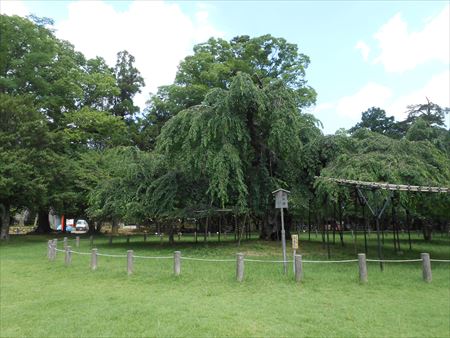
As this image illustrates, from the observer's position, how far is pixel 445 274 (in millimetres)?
10531

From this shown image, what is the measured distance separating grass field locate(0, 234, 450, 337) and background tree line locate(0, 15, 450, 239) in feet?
13.5

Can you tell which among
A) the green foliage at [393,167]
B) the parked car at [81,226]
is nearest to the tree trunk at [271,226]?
the green foliage at [393,167]

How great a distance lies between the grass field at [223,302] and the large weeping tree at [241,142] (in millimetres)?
4640

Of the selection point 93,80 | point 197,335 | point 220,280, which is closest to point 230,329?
point 197,335

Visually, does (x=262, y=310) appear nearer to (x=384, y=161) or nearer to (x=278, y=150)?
(x=384, y=161)

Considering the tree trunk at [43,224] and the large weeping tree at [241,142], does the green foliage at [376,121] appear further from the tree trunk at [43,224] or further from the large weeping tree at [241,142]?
the tree trunk at [43,224]

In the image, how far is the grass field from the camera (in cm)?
622

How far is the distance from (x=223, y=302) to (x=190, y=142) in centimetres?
1013

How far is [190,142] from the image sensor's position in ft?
56.5

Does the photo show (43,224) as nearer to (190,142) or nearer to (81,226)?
(81,226)

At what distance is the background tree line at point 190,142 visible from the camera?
16188mm

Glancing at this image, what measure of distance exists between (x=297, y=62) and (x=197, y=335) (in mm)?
28397

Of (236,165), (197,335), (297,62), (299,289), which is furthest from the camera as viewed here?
(297,62)

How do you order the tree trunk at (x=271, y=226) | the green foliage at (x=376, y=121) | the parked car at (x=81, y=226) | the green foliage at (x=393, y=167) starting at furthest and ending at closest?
1. the parked car at (x=81, y=226)
2. the green foliage at (x=376, y=121)
3. the tree trunk at (x=271, y=226)
4. the green foliage at (x=393, y=167)
